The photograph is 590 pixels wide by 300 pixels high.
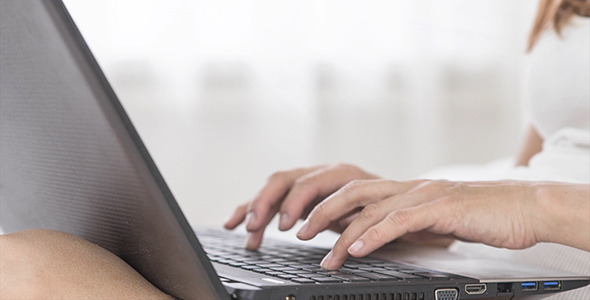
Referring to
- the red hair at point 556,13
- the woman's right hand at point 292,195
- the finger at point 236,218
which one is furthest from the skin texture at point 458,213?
the red hair at point 556,13

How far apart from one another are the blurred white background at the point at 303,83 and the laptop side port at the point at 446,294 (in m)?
1.77

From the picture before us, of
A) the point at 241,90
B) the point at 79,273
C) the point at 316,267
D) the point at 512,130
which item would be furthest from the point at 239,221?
the point at 512,130

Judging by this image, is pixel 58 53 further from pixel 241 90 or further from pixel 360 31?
pixel 360 31

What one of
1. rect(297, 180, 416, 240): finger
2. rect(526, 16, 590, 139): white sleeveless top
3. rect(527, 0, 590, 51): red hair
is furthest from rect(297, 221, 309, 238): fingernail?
rect(527, 0, 590, 51): red hair

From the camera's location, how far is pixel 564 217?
69 cm

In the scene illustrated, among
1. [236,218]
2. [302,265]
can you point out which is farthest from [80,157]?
[236,218]

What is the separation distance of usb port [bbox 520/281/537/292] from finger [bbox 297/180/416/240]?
0.48 feet

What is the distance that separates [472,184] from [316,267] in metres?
0.18

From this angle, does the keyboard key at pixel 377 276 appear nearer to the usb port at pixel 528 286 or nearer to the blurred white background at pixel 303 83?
the usb port at pixel 528 286

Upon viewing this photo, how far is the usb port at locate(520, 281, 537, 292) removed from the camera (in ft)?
2.07

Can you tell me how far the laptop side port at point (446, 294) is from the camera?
0.59 metres

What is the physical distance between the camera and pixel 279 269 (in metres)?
0.65

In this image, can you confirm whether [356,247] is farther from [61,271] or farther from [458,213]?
[61,271]

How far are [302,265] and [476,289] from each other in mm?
159
